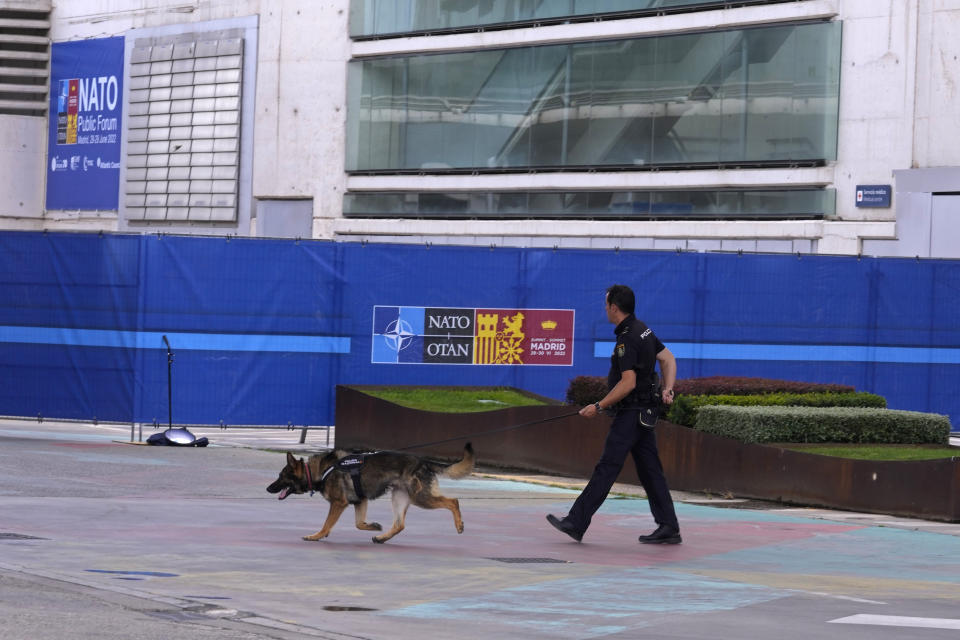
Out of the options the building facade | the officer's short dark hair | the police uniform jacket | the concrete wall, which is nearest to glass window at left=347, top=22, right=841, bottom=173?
the building facade

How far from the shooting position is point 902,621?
29.5 feet

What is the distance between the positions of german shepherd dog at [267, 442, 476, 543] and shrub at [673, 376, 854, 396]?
7.09m

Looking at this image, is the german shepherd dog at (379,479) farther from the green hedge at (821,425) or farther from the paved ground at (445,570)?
the green hedge at (821,425)

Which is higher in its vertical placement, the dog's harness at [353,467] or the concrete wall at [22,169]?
the concrete wall at [22,169]

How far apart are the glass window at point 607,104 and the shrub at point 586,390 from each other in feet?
51.6

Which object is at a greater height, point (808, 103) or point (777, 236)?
point (808, 103)

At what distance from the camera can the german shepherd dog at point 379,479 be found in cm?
1202

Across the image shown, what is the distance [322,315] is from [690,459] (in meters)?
6.87

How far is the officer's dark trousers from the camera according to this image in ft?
40.9

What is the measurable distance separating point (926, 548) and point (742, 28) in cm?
2472

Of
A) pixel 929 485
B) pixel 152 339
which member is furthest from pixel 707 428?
pixel 152 339

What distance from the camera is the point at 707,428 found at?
17.4 meters

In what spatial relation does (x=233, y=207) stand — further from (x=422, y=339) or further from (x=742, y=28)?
(x=422, y=339)

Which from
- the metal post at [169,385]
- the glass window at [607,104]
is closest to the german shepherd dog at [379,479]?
the metal post at [169,385]
